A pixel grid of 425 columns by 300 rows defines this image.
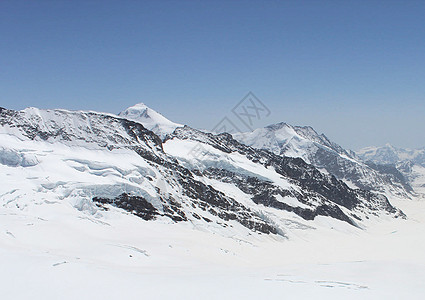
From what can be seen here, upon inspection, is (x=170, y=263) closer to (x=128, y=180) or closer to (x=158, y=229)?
(x=158, y=229)

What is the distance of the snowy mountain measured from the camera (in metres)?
77.1

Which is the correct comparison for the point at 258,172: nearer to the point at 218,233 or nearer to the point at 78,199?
the point at 218,233

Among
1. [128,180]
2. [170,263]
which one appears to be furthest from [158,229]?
[170,263]

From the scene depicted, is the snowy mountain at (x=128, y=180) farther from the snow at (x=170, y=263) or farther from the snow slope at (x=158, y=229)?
the snow at (x=170, y=263)

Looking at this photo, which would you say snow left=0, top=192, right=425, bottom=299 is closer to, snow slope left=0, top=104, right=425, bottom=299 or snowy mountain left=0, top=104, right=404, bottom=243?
snow slope left=0, top=104, right=425, bottom=299

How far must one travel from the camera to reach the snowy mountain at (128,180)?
7705 centimetres

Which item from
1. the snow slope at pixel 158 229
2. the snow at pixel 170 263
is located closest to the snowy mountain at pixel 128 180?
the snow slope at pixel 158 229

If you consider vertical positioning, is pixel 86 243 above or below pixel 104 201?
below

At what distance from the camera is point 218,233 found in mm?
91500

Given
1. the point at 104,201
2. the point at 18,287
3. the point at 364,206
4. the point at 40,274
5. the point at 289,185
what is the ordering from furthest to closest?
the point at 364,206 → the point at 289,185 → the point at 104,201 → the point at 40,274 → the point at 18,287

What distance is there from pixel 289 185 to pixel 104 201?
10185 cm

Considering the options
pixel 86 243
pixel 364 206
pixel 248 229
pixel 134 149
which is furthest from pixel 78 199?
pixel 364 206

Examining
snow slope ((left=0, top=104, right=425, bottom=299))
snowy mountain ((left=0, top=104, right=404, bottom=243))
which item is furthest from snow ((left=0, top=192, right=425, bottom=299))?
snowy mountain ((left=0, top=104, right=404, bottom=243))

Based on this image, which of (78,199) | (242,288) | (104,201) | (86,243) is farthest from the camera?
(104,201)
